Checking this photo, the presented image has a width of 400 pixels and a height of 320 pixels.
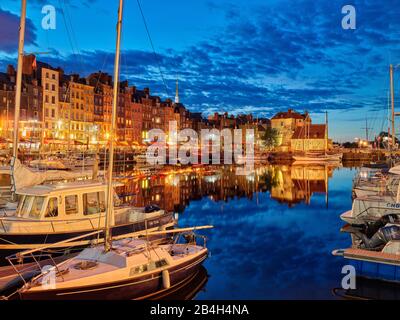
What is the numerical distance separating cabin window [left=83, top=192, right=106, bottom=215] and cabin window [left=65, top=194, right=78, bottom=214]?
1.27 ft

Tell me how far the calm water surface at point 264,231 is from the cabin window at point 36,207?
24.8 feet

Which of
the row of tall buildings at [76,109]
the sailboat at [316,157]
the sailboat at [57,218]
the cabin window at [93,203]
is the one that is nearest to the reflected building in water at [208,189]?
the cabin window at [93,203]

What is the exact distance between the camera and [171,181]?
5219 centimetres

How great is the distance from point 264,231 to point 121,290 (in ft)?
49.6

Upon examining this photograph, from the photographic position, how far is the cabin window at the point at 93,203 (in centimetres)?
1686

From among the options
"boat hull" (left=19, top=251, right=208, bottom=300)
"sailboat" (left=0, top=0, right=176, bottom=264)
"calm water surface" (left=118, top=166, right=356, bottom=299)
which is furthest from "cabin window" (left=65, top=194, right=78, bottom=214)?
"calm water surface" (left=118, top=166, right=356, bottom=299)

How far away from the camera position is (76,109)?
9412cm

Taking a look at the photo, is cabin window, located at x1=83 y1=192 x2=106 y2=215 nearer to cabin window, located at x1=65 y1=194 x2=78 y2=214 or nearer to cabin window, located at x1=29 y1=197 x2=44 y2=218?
cabin window, located at x1=65 y1=194 x2=78 y2=214

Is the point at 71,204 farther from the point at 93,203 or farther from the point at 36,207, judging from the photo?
the point at 36,207

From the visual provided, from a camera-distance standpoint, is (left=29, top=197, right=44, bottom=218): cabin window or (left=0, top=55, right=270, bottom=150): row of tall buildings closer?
(left=29, top=197, right=44, bottom=218): cabin window

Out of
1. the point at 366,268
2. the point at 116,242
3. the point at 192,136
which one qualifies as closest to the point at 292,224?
the point at 366,268

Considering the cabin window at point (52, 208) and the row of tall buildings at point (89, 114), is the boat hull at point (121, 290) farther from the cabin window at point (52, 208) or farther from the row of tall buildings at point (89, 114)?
the row of tall buildings at point (89, 114)

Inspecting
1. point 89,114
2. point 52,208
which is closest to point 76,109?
point 89,114

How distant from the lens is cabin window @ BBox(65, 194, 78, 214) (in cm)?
1641
